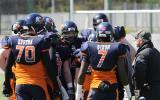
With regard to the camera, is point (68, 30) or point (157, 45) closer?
point (68, 30)

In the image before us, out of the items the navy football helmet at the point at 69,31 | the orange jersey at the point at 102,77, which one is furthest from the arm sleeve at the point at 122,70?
the navy football helmet at the point at 69,31

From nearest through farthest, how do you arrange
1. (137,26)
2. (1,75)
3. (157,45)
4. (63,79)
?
(63,79) → (157,45) → (1,75) → (137,26)

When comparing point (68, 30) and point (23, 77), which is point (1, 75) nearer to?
point (68, 30)

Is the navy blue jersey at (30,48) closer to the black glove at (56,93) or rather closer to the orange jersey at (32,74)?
the orange jersey at (32,74)

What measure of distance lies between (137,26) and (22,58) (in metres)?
15.8

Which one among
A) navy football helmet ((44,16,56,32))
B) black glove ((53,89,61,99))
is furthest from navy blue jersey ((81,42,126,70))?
navy football helmet ((44,16,56,32))


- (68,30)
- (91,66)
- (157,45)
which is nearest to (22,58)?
(91,66)

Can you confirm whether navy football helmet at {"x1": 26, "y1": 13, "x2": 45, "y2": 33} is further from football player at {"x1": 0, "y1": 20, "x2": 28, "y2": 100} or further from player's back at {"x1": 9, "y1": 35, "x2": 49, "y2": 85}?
player's back at {"x1": 9, "y1": 35, "x2": 49, "y2": 85}

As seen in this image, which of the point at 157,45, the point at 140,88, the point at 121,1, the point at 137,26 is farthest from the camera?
the point at 121,1

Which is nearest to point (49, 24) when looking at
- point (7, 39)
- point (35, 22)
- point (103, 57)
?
point (35, 22)

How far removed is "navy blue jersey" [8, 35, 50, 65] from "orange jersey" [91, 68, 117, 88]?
2.61 ft

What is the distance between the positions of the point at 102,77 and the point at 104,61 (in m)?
0.23

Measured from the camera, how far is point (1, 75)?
20.3m

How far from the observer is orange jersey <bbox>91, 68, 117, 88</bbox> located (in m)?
8.53
